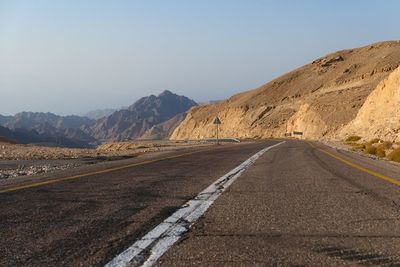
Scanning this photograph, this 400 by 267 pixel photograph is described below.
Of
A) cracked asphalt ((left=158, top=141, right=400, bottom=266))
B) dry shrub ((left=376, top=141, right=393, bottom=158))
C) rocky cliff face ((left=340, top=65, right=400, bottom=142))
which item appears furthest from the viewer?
rocky cliff face ((left=340, top=65, right=400, bottom=142))

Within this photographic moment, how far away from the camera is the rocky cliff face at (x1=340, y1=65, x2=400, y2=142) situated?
36.2 metres

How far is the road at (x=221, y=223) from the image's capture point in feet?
12.6

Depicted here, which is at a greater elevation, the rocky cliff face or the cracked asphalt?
the rocky cliff face

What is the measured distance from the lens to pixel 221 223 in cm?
511

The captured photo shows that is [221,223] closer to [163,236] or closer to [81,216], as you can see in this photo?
[163,236]

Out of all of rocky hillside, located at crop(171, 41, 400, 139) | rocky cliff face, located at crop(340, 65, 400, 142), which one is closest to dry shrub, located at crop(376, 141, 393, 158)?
rocky cliff face, located at crop(340, 65, 400, 142)

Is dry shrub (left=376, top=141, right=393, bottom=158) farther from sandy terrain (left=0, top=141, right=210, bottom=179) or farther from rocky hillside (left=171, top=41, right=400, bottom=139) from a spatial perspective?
rocky hillside (left=171, top=41, right=400, bottom=139)

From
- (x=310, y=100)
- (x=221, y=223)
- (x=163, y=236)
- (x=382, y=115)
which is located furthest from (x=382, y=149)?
(x=310, y=100)

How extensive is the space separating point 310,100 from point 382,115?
43782 mm

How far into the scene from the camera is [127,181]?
9320 mm

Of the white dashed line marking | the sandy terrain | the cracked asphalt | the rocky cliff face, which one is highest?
the rocky cliff face

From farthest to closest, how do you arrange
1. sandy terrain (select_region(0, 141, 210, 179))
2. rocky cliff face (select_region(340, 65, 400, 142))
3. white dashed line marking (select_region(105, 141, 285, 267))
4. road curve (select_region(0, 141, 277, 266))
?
1. rocky cliff face (select_region(340, 65, 400, 142))
2. sandy terrain (select_region(0, 141, 210, 179))
3. road curve (select_region(0, 141, 277, 266))
4. white dashed line marking (select_region(105, 141, 285, 267))

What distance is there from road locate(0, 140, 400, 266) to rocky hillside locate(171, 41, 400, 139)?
63.3 meters

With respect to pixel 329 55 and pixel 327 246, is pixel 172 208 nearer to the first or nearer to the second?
pixel 327 246
